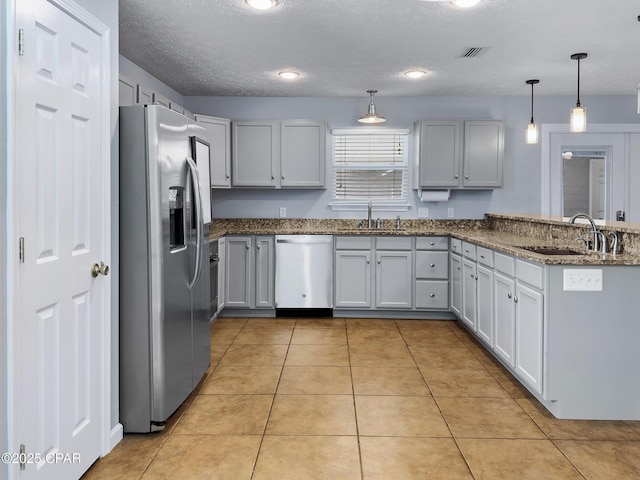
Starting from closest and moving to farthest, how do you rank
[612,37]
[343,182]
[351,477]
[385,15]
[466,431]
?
1. [351,477]
2. [466,431]
3. [385,15]
4. [612,37]
5. [343,182]

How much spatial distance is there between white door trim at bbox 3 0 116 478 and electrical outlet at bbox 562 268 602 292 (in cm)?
238

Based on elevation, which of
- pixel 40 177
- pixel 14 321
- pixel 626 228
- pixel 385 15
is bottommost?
pixel 14 321

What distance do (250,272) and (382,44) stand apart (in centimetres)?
257

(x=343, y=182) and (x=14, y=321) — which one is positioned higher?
(x=343, y=182)

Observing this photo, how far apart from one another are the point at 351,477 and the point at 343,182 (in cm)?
391

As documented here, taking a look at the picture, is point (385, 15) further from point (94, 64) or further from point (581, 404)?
point (581, 404)

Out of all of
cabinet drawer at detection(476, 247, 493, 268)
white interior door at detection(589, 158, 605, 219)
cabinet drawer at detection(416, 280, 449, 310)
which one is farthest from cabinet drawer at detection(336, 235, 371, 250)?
white interior door at detection(589, 158, 605, 219)

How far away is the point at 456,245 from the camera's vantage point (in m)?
4.61

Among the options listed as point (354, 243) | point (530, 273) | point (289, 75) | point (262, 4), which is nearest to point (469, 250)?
point (354, 243)

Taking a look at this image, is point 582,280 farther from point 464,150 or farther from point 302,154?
point 302,154

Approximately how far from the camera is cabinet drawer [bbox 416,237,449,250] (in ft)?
15.9

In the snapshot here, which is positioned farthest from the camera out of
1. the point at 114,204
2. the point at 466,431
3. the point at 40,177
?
the point at 466,431

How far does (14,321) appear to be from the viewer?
1578mm

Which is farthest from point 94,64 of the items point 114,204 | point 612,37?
point 612,37
